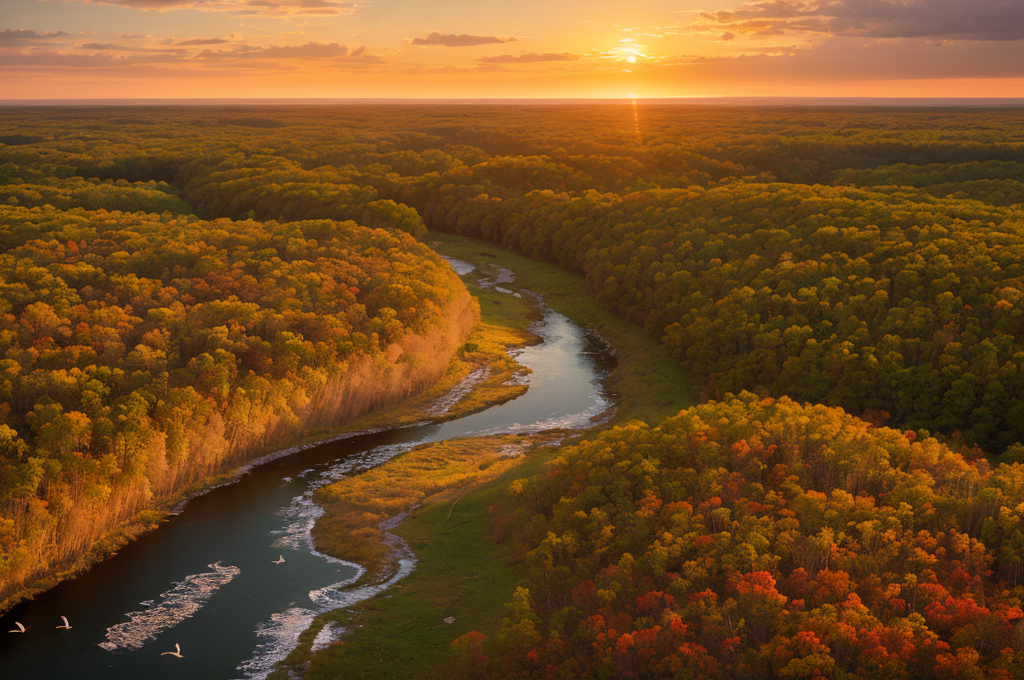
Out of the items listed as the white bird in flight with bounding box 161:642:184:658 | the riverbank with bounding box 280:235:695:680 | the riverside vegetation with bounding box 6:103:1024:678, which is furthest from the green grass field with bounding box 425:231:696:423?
the white bird in flight with bounding box 161:642:184:658

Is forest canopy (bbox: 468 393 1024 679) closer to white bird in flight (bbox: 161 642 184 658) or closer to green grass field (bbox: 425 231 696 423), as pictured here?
white bird in flight (bbox: 161 642 184 658)

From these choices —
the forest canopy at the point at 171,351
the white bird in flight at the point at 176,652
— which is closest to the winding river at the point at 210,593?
the white bird in flight at the point at 176,652

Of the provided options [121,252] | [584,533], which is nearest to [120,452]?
[584,533]

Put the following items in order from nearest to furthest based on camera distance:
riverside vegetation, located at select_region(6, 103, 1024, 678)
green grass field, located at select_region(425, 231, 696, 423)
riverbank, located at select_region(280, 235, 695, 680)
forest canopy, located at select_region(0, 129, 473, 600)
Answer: riverside vegetation, located at select_region(6, 103, 1024, 678) < riverbank, located at select_region(280, 235, 695, 680) < forest canopy, located at select_region(0, 129, 473, 600) < green grass field, located at select_region(425, 231, 696, 423)

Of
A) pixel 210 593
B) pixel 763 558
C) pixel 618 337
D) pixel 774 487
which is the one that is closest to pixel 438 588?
pixel 210 593

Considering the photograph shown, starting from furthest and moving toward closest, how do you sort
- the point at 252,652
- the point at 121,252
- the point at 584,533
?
the point at 121,252, the point at 584,533, the point at 252,652

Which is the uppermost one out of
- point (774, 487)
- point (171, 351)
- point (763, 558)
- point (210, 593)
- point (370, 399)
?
point (171, 351)

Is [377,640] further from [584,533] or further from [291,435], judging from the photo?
[291,435]

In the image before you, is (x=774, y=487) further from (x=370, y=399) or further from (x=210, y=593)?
(x=370, y=399)
